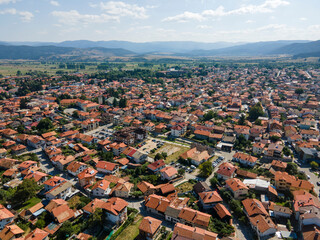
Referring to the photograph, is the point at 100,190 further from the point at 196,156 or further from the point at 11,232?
the point at 196,156

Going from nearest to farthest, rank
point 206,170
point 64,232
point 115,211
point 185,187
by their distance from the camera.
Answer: point 64,232, point 115,211, point 185,187, point 206,170

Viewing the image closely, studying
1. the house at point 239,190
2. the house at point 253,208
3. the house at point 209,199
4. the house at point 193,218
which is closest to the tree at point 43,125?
the house at point 193,218

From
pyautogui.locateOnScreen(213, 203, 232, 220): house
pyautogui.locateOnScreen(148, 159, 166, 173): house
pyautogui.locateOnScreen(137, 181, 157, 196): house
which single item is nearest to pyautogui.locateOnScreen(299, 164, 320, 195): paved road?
pyautogui.locateOnScreen(213, 203, 232, 220): house

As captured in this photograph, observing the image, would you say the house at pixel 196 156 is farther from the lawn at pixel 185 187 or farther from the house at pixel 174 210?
the house at pixel 174 210

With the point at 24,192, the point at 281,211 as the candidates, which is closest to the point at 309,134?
the point at 281,211

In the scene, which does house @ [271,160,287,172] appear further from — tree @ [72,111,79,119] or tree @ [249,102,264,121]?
tree @ [72,111,79,119]

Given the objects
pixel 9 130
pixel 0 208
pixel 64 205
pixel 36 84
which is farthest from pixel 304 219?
pixel 36 84

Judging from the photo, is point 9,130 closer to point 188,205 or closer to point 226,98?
point 188,205
